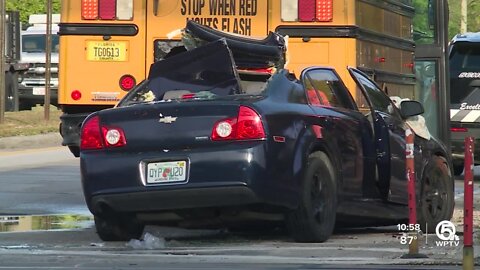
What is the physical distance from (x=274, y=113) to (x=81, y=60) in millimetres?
4121

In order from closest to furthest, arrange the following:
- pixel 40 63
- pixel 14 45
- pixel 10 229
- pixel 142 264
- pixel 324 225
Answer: pixel 142 264, pixel 324 225, pixel 10 229, pixel 14 45, pixel 40 63

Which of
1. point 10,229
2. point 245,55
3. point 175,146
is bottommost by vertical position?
point 10,229

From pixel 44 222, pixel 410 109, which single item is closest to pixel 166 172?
pixel 410 109

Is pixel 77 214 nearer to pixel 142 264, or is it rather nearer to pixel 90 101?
pixel 90 101

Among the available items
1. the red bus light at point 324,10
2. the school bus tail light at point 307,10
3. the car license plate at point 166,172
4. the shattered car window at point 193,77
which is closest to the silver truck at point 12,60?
the school bus tail light at point 307,10

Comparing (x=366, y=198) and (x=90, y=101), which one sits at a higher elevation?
(x=90, y=101)

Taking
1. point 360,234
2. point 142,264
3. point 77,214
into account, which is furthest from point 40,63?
point 142,264

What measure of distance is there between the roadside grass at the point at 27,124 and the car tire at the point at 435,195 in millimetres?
14463

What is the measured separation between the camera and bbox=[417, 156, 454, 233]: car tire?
11500mm

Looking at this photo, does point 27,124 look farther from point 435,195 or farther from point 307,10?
point 435,195

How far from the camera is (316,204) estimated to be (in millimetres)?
9938

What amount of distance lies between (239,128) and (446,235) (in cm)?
243

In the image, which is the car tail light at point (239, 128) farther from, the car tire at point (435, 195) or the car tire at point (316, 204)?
the car tire at point (435, 195)

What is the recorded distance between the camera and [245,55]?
10.8 metres
